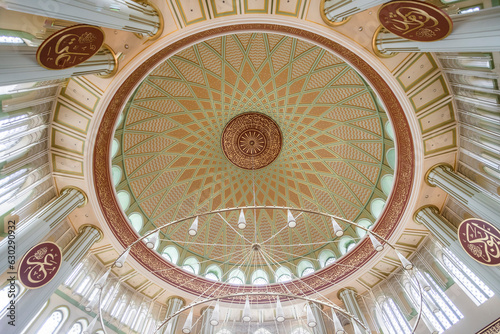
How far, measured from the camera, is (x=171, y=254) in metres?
→ 13.5

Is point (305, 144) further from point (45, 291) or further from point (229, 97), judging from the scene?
point (45, 291)

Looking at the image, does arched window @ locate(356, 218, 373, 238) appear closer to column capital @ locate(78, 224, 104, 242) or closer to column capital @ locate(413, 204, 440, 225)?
column capital @ locate(413, 204, 440, 225)

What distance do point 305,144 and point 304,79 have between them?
317 cm

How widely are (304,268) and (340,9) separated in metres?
10.9

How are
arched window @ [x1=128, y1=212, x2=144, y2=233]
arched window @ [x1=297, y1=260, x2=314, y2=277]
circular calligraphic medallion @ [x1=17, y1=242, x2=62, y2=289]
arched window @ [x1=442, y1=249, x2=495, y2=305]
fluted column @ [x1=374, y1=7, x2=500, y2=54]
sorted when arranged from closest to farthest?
fluted column @ [x1=374, y1=7, x2=500, y2=54]
circular calligraphic medallion @ [x1=17, y1=242, x2=62, y2=289]
arched window @ [x1=442, y1=249, x2=495, y2=305]
arched window @ [x1=128, y1=212, x2=144, y2=233]
arched window @ [x1=297, y1=260, x2=314, y2=277]

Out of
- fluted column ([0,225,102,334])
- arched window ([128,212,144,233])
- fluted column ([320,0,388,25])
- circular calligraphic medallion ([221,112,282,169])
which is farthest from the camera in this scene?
circular calligraphic medallion ([221,112,282,169])

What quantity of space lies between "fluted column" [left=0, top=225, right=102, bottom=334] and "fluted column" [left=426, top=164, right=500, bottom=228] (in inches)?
420

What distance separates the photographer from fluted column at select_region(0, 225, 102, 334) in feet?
22.1

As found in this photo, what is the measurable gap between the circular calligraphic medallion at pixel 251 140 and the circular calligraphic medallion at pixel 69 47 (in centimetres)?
890

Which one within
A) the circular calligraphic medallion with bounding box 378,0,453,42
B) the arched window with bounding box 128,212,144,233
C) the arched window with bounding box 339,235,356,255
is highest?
the arched window with bounding box 128,212,144,233

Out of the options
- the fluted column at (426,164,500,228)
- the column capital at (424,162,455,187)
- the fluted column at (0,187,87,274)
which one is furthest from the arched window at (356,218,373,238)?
the fluted column at (0,187,87,274)

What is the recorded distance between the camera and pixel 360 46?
8.51m

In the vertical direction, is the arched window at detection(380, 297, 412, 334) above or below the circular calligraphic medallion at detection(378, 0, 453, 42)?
below

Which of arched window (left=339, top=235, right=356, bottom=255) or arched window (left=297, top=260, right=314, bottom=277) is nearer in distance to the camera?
arched window (left=339, top=235, right=356, bottom=255)
